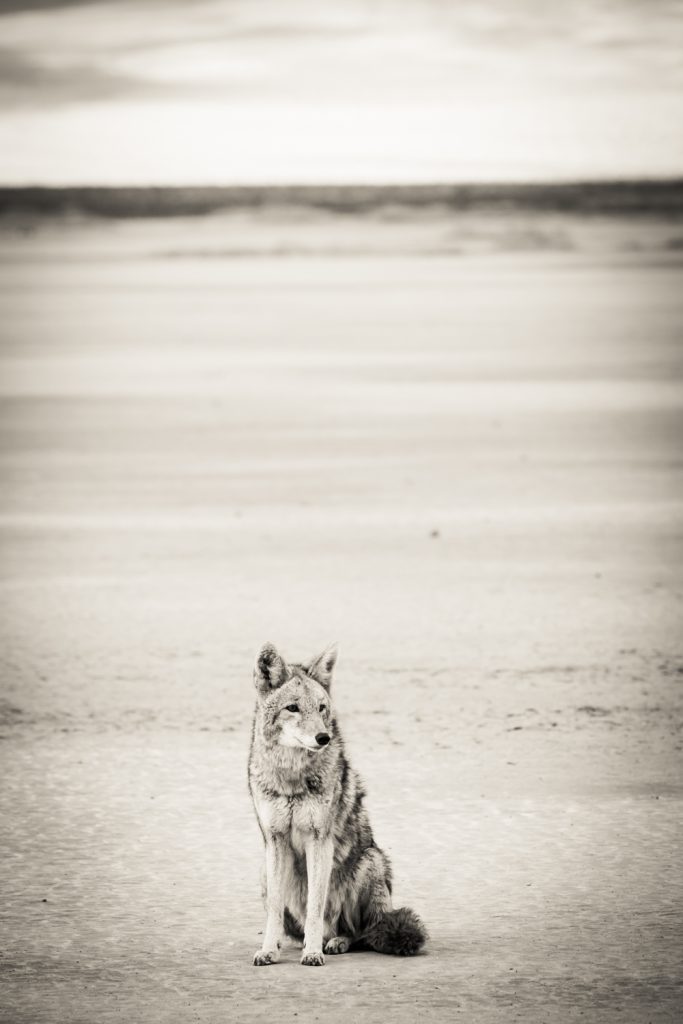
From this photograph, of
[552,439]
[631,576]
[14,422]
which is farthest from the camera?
[14,422]

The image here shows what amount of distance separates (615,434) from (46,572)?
946 cm

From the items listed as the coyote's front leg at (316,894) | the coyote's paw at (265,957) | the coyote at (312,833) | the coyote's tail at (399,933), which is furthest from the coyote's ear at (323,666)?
the coyote's paw at (265,957)

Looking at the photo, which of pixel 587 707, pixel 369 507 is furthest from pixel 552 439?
pixel 587 707

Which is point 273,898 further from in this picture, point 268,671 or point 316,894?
point 268,671

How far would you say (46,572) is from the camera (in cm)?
1321

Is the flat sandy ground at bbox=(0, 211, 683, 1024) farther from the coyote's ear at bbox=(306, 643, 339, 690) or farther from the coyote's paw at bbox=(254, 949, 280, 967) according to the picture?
the coyote's ear at bbox=(306, 643, 339, 690)

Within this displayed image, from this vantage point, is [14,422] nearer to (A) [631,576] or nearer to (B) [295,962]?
(A) [631,576]

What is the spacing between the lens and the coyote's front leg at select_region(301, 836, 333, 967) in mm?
5922

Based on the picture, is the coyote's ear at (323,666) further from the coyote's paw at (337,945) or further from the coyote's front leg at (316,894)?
the coyote's paw at (337,945)

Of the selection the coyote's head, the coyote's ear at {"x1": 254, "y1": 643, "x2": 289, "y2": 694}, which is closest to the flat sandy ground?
the coyote's head

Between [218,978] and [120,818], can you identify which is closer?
[218,978]

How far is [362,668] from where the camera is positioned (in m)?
10.5

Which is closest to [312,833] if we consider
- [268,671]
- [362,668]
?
[268,671]

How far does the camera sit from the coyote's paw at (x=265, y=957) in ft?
19.5
